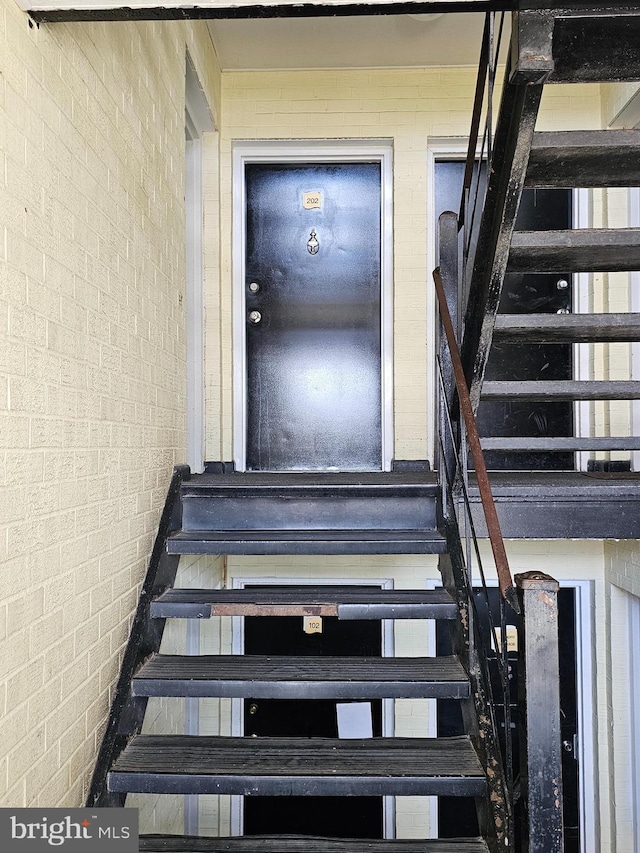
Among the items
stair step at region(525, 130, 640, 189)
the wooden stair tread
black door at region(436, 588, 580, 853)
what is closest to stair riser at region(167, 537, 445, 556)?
the wooden stair tread

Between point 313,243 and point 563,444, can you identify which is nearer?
point 563,444

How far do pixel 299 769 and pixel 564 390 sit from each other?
61.6 inches

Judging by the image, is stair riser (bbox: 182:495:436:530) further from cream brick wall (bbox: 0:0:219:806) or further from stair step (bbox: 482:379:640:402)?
stair step (bbox: 482:379:640:402)

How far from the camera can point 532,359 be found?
12.9 feet

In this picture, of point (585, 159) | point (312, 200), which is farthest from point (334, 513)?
point (312, 200)

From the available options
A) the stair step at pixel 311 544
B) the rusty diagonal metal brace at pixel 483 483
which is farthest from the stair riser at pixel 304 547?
the rusty diagonal metal brace at pixel 483 483

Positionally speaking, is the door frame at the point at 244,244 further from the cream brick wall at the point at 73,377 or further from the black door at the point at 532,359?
the cream brick wall at the point at 73,377

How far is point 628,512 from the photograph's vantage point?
2623 millimetres

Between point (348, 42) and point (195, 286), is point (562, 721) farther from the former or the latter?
point (348, 42)

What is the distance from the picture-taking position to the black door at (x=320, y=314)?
3.97m

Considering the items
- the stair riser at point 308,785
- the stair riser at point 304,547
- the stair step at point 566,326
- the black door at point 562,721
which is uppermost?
the stair step at point 566,326

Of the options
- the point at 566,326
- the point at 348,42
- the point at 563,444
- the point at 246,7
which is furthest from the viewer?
the point at 348,42

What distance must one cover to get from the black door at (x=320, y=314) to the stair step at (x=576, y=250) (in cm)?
166

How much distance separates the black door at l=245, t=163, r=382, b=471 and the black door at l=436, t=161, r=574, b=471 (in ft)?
1.68
